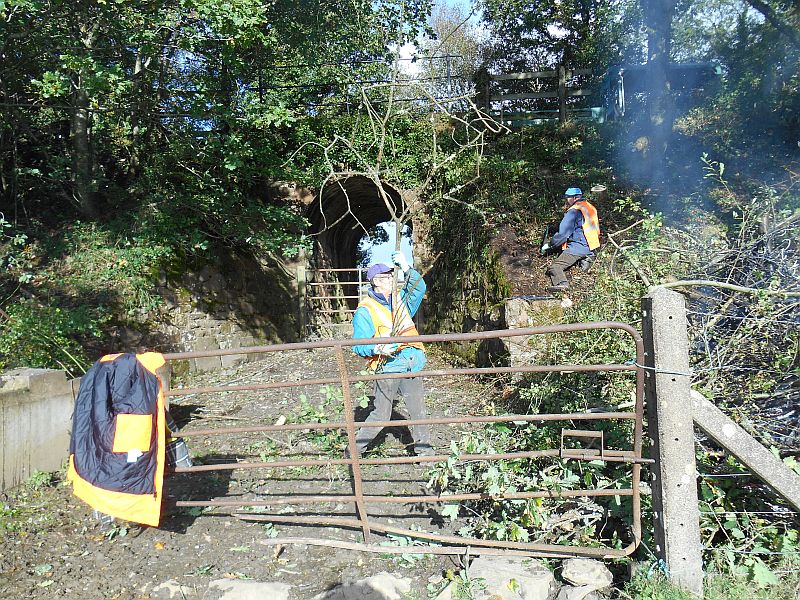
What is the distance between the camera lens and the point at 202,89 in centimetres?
771

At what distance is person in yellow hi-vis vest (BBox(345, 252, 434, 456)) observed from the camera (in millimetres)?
4035

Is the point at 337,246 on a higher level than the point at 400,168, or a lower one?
lower

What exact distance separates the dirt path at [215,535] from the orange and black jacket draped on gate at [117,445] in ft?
1.71

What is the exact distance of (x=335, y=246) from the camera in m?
15.8

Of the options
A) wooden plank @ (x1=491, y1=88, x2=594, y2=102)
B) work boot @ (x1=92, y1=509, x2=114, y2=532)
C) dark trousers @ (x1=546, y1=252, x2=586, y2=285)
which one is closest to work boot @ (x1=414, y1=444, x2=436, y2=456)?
work boot @ (x1=92, y1=509, x2=114, y2=532)

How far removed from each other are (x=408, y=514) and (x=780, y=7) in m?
12.6

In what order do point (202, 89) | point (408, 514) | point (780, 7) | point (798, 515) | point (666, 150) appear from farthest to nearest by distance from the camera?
point (666, 150) → point (780, 7) → point (202, 89) → point (408, 514) → point (798, 515)

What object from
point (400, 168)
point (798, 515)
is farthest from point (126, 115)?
point (798, 515)

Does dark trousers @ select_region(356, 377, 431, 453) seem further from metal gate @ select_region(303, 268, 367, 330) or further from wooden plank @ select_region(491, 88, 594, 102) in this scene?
wooden plank @ select_region(491, 88, 594, 102)

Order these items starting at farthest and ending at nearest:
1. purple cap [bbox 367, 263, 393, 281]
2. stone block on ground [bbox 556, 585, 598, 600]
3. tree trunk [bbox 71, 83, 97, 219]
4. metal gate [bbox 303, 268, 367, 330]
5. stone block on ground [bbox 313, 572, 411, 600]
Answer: metal gate [bbox 303, 268, 367, 330] → tree trunk [bbox 71, 83, 97, 219] → purple cap [bbox 367, 263, 393, 281] → stone block on ground [bbox 313, 572, 411, 600] → stone block on ground [bbox 556, 585, 598, 600]

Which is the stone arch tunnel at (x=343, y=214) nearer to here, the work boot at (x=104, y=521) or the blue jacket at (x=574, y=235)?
the blue jacket at (x=574, y=235)

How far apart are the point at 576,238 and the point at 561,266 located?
0.46 m

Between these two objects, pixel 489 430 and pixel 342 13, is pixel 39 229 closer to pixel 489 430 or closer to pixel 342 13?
pixel 342 13

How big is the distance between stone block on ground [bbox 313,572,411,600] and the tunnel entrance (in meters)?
7.05
